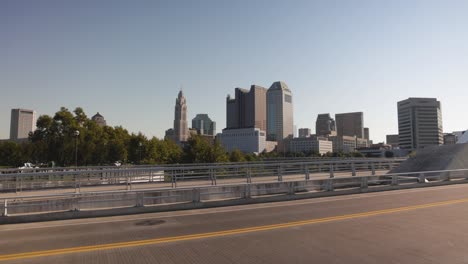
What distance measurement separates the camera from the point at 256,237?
962 centimetres

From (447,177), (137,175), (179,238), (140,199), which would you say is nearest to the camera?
(179,238)

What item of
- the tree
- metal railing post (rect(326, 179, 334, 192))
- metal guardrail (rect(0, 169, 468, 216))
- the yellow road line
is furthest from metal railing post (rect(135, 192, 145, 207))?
the tree

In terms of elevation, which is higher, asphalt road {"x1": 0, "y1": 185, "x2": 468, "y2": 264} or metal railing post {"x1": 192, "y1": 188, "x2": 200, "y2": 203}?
metal railing post {"x1": 192, "y1": 188, "x2": 200, "y2": 203}

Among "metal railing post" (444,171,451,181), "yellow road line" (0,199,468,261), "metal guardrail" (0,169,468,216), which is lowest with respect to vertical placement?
"yellow road line" (0,199,468,261)

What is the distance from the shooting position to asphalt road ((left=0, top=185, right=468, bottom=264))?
7852mm

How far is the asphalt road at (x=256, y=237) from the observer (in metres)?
→ 7.85

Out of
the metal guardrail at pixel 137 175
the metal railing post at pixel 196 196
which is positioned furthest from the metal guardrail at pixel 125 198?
the metal guardrail at pixel 137 175

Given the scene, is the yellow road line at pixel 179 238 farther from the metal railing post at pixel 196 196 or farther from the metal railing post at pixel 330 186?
the metal railing post at pixel 330 186

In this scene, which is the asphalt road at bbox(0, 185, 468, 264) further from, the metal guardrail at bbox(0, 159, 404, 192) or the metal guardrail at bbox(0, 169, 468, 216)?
the metal guardrail at bbox(0, 159, 404, 192)

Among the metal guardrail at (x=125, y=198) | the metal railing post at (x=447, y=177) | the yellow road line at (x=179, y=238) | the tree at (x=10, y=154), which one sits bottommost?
the yellow road line at (x=179, y=238)

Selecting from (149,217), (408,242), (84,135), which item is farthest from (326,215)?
(84,135)

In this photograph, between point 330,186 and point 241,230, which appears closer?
point 241,230

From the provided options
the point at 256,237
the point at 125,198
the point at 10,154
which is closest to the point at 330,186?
the point at 125,198

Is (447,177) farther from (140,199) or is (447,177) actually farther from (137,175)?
(137,175)
